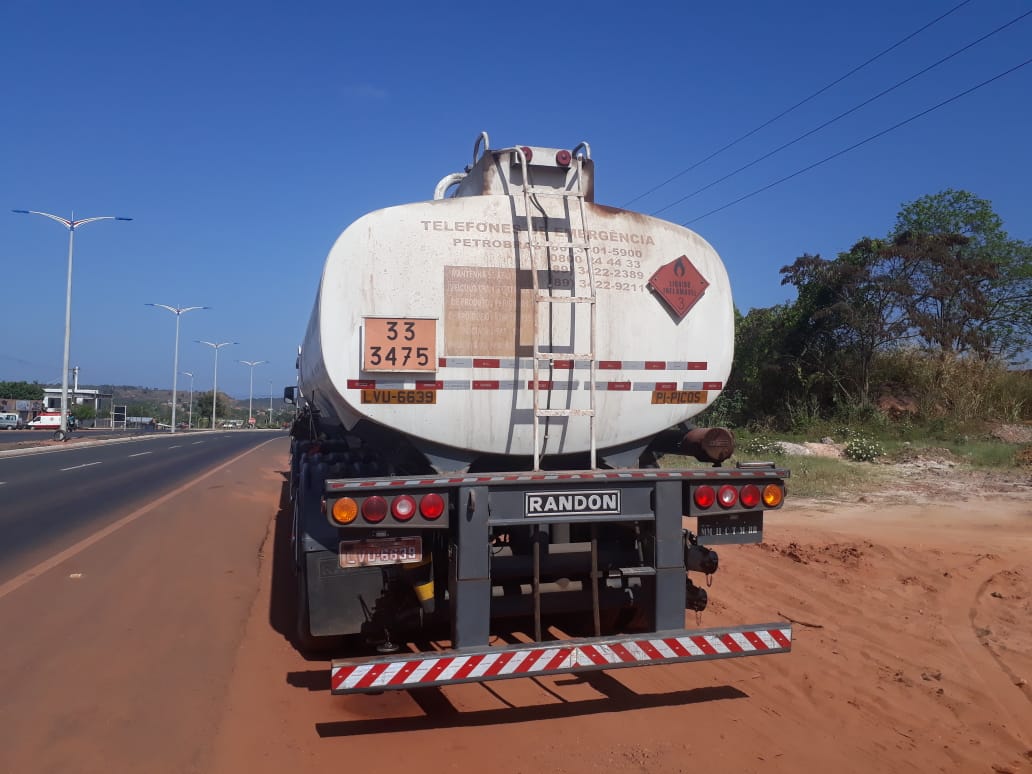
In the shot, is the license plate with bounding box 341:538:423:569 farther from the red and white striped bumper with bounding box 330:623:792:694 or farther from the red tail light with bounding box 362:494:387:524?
the red and white striped bumper with bounding box 330:623:792:694

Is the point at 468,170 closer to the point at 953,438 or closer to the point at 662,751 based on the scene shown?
the point at 662,751

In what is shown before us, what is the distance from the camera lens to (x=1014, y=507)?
11680mm

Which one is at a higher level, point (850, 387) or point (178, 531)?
point (850, 387)

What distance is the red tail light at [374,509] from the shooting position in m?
4.23

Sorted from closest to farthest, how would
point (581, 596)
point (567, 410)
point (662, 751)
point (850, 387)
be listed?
1. point (662, 751)
2. point (567, 410)
3. point (581, 596)
4. point (850, 387)

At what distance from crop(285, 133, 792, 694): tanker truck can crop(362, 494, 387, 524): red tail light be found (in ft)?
0.05

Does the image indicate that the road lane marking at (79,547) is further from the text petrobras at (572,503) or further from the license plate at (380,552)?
the text petrobras at (572,503)

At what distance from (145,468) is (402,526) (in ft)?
64.5

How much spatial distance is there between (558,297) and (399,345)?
95cm

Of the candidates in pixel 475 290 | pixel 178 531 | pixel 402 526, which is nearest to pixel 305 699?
pixel 402 526

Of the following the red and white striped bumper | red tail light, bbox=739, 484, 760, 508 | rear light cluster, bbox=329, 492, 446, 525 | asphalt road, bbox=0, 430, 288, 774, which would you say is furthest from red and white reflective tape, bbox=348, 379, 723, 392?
asphalt road, bbox=0, 430, 288, 774

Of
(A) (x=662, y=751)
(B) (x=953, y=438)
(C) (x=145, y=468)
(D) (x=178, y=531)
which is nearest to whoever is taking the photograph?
(A) (x=662, y=751)

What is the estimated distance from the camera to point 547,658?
4074 mm

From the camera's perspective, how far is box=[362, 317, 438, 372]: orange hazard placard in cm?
450
